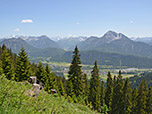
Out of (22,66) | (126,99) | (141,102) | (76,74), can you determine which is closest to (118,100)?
(126,99)

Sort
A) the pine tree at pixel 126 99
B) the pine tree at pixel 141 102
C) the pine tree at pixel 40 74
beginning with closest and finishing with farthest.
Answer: the pine tree at pixel 40 74, the pine tree at pixel 126 99, the pine tree at pixel 141 102

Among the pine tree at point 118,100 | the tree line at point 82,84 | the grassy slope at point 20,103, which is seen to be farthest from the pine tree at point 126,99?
the grassy slope at point 20,103

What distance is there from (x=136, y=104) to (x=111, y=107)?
8.49 metres

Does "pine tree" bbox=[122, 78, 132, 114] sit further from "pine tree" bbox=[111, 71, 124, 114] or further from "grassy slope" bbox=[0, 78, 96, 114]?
"grassy slope" bbox=[0, 78, 96, 114]

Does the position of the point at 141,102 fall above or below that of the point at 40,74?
below

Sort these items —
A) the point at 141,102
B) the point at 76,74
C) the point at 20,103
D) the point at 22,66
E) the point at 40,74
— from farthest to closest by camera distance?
the point at 141,102, the point at 40,74, the point at 76,74, the point at 22,66, the point at 20,103

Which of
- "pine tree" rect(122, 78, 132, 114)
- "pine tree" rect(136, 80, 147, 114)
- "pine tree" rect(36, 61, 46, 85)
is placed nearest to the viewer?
"pine tree" rect(36, 61, 46, 85)

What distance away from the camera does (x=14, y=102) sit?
730 cm

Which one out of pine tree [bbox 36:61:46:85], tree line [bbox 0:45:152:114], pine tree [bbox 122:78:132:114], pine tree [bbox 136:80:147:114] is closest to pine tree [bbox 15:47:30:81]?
tree line [bbox 0:45:152:114]

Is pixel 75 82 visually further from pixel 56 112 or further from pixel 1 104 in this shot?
pixel 1 104

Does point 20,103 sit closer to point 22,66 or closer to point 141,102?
point 22,66

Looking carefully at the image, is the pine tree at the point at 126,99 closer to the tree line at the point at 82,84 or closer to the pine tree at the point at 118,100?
the tree line at the point at 82,84

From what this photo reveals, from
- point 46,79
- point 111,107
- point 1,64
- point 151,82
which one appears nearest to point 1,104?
point 46,79

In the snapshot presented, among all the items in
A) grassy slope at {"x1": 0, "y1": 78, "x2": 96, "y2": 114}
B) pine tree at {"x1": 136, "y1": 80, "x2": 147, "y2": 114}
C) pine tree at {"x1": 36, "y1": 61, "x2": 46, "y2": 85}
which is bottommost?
pine tree at {"x1": 136, "y1": 80, "x2": 147, "y2": 114}
